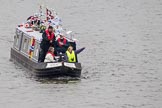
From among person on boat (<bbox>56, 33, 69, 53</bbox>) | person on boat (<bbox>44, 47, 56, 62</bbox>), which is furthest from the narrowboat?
person on boat (<bbox>56, 33, 69, 53</bbox>)

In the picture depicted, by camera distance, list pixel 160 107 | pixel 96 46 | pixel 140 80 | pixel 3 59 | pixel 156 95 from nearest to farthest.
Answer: pixel 160 107 < pixel 156 95 < pixel 140 80 < pixel 3 59 < pixel 96 46

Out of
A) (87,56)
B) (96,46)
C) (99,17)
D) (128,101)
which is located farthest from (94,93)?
(99,17)

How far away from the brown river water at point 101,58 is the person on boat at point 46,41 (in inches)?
47.1

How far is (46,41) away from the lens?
37.6 m

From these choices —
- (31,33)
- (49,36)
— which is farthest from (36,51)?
(31,33)

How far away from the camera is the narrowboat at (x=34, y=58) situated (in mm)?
36312

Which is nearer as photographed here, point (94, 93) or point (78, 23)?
point (94, 93)

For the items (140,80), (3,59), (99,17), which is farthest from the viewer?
(99,17)

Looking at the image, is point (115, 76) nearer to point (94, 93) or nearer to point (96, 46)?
point (94, 93)

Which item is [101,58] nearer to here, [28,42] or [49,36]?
[28,42]

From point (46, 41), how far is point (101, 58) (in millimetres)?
6041

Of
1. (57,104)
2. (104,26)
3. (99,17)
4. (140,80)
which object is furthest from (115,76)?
(99,17)

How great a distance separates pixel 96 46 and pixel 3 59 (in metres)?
6.10

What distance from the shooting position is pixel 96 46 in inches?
1834
